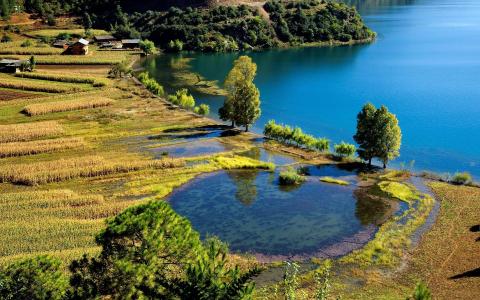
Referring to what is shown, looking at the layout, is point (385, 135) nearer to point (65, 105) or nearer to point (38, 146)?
point (38, 146)

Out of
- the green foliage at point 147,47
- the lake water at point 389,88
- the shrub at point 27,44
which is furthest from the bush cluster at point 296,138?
the shrub at point 27,44

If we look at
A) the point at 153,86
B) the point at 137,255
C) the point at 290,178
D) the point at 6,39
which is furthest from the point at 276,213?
the point at 6,39

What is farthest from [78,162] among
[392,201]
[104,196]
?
[392,201]

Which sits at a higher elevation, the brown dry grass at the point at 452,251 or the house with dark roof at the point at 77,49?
the house with dark roof at the point at 77,49

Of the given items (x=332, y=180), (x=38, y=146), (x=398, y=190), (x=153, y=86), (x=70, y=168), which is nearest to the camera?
(x=398, y=190)

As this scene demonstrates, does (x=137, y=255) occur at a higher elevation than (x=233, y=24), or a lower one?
lower

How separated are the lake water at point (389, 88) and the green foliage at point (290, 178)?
16927 millimetres

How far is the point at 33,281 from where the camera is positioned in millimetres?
26703

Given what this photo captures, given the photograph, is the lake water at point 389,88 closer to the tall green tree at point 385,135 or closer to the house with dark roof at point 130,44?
the tall green tree at point 385,135

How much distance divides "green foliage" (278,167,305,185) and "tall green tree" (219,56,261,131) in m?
20.1

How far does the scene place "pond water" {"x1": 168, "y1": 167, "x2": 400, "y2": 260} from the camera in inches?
1929

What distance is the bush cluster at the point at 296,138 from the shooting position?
7481 centimetres

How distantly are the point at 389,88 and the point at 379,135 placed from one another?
163 ft

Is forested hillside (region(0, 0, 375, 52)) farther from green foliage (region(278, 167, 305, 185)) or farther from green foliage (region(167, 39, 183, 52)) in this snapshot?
green foliage (region(278, 167, 305, 185))
